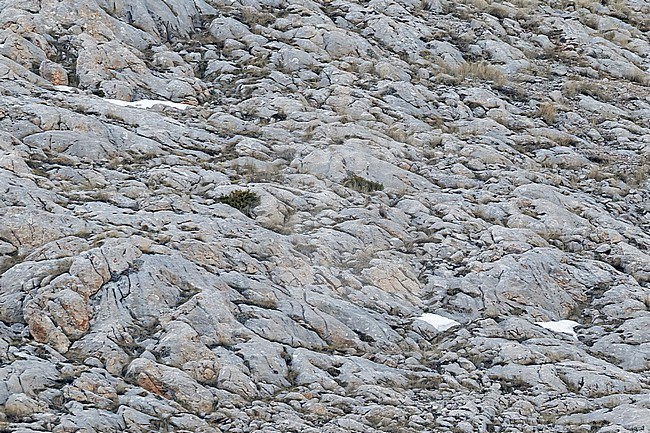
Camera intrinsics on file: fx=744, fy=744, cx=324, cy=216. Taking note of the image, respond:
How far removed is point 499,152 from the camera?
66.0 ft

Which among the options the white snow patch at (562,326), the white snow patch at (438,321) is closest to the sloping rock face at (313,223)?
the white snow patch at (562,326)

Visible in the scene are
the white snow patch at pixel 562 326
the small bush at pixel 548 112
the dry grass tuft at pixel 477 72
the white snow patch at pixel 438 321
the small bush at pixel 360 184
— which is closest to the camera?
the white snow patch at pixel 438 321

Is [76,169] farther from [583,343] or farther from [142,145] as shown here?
[583,343]

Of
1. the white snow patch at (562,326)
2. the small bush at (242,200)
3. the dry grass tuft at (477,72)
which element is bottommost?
the small bush at (242,200)

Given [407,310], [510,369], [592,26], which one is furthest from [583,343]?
[592,26]

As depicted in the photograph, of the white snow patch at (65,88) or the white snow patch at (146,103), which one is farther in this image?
the white snow patch at (146,103)

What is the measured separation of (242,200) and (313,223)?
160 cm

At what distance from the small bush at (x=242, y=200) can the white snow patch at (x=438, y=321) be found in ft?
14.1

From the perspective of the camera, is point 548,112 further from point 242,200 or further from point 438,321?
point 242,200

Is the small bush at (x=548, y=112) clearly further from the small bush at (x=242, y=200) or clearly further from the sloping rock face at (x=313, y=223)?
the small bush at (x=242, y=200)

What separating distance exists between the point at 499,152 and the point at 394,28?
7.14 meters

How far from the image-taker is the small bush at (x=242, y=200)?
1584 centimetres

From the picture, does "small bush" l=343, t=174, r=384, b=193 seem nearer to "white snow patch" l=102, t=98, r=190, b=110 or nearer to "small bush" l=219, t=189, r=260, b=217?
"small bush" l=219, t=189, r=260, b=217

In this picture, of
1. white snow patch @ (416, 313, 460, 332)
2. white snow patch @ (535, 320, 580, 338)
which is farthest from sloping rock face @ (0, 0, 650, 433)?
white snow patch @ (416, 313, 460, 332)
